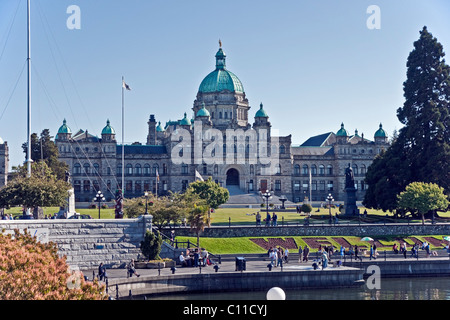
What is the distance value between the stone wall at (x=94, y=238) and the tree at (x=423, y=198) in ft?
105

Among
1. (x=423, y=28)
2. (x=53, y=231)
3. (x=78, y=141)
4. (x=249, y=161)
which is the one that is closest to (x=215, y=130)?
(x=249, y=161)

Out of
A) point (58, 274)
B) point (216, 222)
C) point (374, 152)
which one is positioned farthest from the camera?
point (374, 152)

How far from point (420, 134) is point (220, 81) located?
2300 inches

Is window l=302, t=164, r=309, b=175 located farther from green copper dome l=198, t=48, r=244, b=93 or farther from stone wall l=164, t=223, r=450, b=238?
stone wall l=164, t=223, r=450, b=238

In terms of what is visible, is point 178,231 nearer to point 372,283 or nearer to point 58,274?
point 372,283

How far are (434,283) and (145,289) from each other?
64.4 feet

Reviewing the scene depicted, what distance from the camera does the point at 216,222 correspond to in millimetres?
65188

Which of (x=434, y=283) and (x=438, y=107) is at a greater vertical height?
(x=438, y=107)

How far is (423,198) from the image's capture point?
63.4 meters

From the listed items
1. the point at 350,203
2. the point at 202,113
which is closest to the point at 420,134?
the point at 350,203

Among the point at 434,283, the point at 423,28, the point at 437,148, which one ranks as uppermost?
the point at 423,28

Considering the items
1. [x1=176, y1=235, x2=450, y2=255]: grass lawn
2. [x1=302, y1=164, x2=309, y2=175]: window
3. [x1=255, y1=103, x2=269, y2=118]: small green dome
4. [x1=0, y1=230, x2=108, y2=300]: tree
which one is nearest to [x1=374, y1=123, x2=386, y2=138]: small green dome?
[x1=302, y1=164, x2=309, y2=175]: window

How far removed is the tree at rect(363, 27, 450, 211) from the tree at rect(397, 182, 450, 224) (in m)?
4.72

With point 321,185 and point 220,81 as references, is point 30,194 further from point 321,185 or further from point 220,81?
point 321,185
